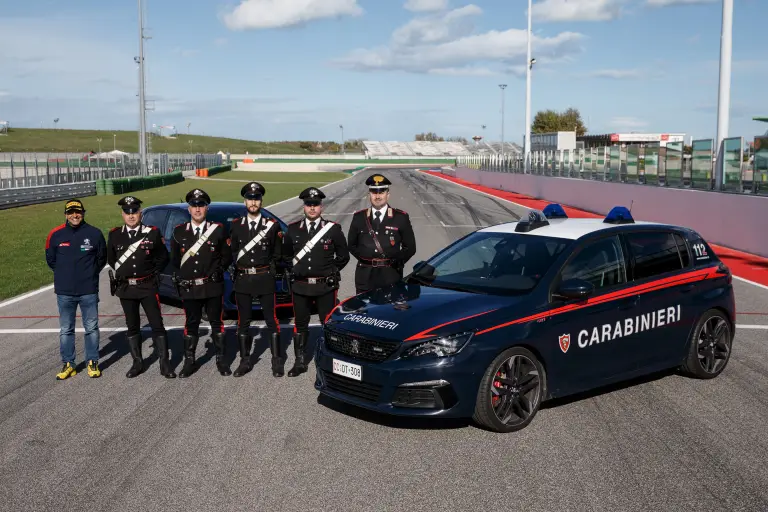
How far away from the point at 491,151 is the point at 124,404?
17710cm

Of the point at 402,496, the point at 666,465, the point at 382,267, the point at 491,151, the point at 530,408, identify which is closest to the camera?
the point at 402,496

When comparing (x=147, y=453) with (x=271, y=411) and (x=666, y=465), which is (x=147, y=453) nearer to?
(x=271, y=411)

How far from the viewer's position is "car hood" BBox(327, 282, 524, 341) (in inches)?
231

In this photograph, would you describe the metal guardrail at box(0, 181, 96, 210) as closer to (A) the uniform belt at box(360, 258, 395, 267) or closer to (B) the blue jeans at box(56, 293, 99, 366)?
(B) the blue jeans at box(56, 293, 99, 366)

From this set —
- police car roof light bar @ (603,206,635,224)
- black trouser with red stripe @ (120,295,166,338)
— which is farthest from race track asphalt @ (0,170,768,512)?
police car roof light bar @ (603,206,635,224)

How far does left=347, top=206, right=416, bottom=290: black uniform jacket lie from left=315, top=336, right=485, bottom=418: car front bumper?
7.06 feet

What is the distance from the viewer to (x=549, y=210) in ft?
26.7

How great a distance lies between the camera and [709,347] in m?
7.54

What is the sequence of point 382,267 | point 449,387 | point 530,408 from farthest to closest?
point 382,267 < point 530,408 < point 449,387

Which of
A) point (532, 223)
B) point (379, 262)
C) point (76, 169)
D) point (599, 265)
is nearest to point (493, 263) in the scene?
point (532, 223)

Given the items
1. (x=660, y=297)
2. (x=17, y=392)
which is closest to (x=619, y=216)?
(x=660, y=297)

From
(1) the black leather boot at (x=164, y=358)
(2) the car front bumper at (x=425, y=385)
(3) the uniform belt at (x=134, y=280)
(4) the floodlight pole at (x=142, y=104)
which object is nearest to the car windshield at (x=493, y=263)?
(2) the car front bumper at (x=425, y=385)

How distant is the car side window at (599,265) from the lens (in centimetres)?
664

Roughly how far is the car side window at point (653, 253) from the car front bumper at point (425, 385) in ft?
6.89
